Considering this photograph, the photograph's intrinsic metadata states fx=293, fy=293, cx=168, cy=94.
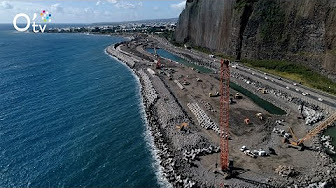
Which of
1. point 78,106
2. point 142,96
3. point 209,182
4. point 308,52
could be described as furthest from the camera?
point 308,52

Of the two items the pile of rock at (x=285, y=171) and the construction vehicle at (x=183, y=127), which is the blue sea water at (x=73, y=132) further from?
the pile of rock at (x=285, y=171)

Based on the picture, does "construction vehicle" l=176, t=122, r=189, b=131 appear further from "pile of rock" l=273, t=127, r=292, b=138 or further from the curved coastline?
"pile of rock" l=273, t=127, r=292, b=138

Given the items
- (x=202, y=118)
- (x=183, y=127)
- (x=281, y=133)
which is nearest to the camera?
(x=281, y=133)

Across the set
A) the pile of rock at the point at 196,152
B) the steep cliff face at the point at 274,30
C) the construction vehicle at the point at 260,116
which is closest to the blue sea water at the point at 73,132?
the pile of rock at the point at 196,152

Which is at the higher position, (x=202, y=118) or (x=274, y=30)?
(x=274, y=30)

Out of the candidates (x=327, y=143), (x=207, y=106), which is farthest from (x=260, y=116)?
(x=327, y=143)

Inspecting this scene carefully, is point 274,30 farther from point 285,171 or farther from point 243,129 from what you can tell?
point 285,171

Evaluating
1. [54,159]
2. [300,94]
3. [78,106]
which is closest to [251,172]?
[54,159]

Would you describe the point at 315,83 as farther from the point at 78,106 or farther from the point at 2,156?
the point at 2,156
